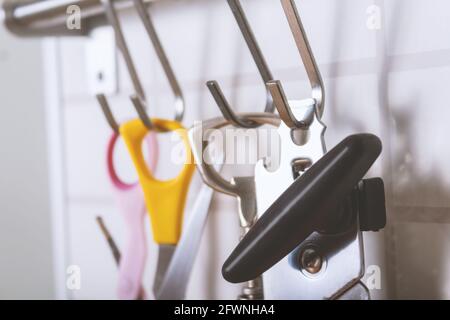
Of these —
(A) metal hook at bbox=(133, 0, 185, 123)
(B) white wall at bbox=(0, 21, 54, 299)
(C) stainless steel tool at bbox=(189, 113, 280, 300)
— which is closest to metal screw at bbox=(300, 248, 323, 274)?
(C) stainless steel tool at bbox=(189, 113, 280, 300)

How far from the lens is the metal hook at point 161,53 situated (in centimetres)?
47

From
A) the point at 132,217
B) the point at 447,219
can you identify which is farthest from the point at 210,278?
the point at 447,219

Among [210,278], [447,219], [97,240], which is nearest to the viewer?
[447,219]

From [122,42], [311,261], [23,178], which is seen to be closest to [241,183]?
[311,261]

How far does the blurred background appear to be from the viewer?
14.5 inches

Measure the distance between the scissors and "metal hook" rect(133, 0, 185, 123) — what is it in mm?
23

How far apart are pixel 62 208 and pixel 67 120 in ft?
0.30

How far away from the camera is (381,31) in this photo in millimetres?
383

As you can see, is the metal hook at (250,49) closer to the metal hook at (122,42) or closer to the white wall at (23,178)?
the metal hook at (122,42)

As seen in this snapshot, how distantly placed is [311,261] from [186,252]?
0.39 ft

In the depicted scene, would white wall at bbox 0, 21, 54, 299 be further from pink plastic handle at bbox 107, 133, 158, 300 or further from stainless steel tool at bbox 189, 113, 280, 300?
stainless steel tool at bbox 189, 113, 280, 300

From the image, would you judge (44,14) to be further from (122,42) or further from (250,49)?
(250,49)

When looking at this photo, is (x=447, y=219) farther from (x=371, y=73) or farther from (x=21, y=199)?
(x=21, y=199)

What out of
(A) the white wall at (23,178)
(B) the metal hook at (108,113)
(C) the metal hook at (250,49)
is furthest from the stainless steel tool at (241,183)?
(A) the white wall at (23,178)
